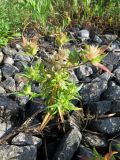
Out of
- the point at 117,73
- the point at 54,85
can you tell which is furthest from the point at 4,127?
the point at 117,73

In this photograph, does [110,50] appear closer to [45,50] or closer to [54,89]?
[45,50]

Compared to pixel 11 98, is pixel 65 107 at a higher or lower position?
higher

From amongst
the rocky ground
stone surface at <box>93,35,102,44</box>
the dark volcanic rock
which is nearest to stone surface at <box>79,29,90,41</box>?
stone surface at <box>93,35,102,44</box>

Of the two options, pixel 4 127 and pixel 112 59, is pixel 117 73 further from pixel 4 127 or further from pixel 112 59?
pixel 4 127

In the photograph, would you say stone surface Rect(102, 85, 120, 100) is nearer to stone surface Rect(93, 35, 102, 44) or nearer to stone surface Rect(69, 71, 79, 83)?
stone surface Rect(69, 71, 79, 83)

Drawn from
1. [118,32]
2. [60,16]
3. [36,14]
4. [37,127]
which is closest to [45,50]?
[36,14]

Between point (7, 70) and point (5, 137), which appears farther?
point (7, 70)

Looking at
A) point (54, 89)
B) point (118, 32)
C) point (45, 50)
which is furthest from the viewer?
point (118, 32)
